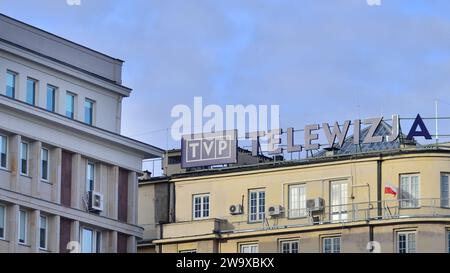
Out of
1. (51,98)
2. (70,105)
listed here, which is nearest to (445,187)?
(70,105)

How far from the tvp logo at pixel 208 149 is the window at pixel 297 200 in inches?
176

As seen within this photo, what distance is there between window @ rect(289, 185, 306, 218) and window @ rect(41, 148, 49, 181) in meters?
23.7

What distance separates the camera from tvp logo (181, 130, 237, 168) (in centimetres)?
11519

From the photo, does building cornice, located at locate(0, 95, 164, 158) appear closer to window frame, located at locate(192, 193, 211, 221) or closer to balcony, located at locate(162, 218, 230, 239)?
balcony, located at locate(162, 218, 230, 239)

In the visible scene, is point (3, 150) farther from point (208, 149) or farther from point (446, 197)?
point (446, 197)

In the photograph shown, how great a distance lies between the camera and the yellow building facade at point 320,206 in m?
109

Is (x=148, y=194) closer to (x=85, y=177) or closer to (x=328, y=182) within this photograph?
(x=328, y=182)

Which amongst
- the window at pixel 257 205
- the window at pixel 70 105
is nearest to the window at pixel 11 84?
the window at pixel 70 105

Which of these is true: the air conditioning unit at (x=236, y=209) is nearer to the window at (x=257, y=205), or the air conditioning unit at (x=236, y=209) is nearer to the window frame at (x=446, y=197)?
the window at (x=257, y=205)

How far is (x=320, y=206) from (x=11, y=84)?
27.1m

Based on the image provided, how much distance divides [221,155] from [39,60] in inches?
1004

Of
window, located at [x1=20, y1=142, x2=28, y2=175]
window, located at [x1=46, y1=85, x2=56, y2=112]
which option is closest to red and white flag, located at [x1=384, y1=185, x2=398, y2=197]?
window, located at [x1=46, y1=85, x2=56, y2=112]

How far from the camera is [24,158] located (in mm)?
91312

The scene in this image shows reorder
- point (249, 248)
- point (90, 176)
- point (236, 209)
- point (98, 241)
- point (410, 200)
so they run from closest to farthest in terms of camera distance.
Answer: point (90, 176), point (98, 241), point (410, 200), point (249, 248), point (236, 209)
